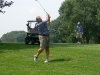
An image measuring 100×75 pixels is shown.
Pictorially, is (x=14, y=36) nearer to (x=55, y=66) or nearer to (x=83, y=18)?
(x=83, y=18)

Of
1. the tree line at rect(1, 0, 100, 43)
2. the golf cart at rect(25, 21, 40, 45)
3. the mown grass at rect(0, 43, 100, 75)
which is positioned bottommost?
the mown grass at rect(0, 43, 100, 75)

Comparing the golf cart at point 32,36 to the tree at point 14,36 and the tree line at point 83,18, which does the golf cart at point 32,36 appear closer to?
the tree line at point 83,18

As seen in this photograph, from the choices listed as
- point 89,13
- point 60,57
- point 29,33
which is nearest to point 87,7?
point 89,13

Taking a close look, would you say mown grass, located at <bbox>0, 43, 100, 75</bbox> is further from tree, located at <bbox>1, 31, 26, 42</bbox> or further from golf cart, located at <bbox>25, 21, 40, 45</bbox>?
tree, located at <bbox>1, 31, 26, 42</bbox>

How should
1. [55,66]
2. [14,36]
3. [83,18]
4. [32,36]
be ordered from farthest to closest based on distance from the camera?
[14,36] → [83,18] → [32,36] → [55,66]

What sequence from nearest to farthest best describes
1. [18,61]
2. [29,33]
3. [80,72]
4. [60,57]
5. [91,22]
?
[80,72] → [18,61] → [60,57] → [29,33] → [91,22]

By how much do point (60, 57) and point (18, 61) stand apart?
1.95 m

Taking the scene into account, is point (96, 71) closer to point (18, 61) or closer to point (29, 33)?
point (18, 61)

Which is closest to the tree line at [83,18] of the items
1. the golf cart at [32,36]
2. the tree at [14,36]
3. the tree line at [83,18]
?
the tree line at [83,18]

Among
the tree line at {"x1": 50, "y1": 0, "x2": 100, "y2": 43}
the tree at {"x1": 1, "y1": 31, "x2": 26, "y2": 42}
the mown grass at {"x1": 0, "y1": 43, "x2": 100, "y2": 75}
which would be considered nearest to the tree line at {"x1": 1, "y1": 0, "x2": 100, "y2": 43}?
the tree line at {"x1": 50, "y1": 0, "x2": 100, "y2": 43}

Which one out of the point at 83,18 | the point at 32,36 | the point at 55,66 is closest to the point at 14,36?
the point at 83,18

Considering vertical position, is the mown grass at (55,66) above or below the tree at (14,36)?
below

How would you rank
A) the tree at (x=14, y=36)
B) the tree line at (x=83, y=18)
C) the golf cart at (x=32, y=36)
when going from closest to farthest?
1. the golf cart at (x=32, y=36)
2. the tree line at (x=83, y=18)
3. the tree at (x=14, y=36)

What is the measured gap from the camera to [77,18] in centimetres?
6044
